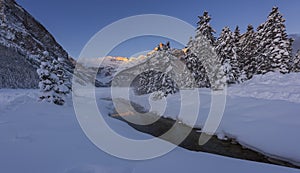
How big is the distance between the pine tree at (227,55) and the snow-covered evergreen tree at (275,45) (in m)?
4.46

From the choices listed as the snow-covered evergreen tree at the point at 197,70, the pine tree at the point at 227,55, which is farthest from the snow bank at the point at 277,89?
the snow-covered evergreen tree at the point at 197,70

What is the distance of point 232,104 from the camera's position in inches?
541

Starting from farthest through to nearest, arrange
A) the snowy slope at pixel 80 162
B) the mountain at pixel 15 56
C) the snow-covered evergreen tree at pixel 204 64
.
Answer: the mountain at pixel 15 56 → the snow-covered evergreen tree at pixel 204 64 → the snowy slope at pixel 80 162

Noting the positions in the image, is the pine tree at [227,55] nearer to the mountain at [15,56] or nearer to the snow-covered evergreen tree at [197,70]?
the snow-covered evergreen tree at [197,70]

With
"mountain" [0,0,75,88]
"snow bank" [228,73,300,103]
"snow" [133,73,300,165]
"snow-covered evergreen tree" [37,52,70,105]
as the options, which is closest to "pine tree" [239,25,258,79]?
"snow bank" [228,73,300,103]

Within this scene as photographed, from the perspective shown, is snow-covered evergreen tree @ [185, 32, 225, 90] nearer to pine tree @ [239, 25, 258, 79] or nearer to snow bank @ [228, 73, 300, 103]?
snow bank @ [228, 73, 300, 103]

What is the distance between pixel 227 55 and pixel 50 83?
72.2 feet

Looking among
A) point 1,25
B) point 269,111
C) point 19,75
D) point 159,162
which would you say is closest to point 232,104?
point 269,111

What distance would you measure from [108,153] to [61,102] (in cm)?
1140

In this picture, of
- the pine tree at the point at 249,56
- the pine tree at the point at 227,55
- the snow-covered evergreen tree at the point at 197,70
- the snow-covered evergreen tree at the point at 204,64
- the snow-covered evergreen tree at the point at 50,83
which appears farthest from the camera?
the pine tree at the point at 249,56

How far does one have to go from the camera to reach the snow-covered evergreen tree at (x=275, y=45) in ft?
67.3

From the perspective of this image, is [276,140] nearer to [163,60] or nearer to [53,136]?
[53,136]

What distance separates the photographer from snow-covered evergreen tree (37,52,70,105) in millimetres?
12383

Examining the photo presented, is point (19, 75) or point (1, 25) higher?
→ point (1, 25)
